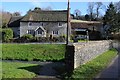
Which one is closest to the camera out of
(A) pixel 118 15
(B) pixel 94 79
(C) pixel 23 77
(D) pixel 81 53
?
(B) pixel 94 79

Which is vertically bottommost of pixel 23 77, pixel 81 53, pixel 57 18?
pixel 23 77

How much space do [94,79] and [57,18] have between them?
5910cm

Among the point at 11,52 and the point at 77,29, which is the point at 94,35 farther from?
the point at 11,52

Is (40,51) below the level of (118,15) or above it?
below

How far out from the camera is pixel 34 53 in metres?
32.2

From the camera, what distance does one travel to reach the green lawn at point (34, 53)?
1171 inches

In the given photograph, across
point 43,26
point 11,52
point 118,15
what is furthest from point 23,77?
point 118,15

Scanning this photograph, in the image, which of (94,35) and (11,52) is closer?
(11,52)

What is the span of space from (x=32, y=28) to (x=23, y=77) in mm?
57023

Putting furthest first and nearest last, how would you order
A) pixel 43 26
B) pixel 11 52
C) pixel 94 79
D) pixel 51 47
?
1. pixel 43 26
2. pixel 51 47
3. pixel 11 52
4. pixel 94 79

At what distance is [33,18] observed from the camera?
7194 cm

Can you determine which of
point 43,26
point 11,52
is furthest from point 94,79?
point 43,26

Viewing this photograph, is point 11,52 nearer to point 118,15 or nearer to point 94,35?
point 94,35

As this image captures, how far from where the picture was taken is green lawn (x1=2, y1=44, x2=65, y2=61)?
97.6 feet
